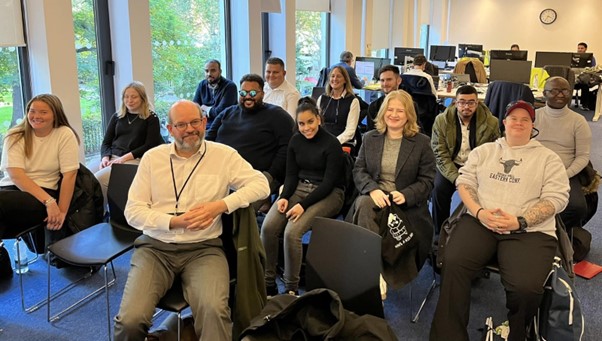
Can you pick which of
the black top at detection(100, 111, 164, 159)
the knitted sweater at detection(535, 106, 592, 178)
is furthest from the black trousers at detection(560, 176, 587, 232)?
the black top at detection(100, 111, 164, 159)

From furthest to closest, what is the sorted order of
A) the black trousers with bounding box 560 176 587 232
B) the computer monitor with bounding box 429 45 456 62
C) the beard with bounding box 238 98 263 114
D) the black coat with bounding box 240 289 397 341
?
the computer monitor with bounding box 429 45 456 62 → the beard with bounding box 238 98 263 114 → the black trousers with bounding box 560 176 587 232 → the black coat with bounding box 240 289 397 341

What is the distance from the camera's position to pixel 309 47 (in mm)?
7922

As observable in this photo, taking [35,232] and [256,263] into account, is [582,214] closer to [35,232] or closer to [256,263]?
[256,263]

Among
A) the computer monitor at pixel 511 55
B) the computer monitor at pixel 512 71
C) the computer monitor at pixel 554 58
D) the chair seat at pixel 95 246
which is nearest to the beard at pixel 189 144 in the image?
the chair seat at pixel 95 246

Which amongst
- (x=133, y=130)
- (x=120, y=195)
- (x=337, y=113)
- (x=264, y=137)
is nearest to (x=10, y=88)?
(x=133, y=130)

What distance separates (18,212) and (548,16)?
13.7 metres

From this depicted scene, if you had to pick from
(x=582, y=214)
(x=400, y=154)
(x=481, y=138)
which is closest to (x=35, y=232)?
(x=400, y=154)

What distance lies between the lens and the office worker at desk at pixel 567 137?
3.17 meters

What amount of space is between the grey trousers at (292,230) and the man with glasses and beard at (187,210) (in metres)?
0.57

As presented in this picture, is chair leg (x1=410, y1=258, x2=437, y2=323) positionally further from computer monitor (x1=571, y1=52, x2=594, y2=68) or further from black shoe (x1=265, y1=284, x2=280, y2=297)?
computer monitor (x1=571, y1=52, x2=594, y2=68)

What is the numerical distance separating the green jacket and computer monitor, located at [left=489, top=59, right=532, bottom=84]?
3365 millimetres

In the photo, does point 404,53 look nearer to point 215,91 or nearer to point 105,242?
point 215,91

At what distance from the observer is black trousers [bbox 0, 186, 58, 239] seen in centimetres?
285

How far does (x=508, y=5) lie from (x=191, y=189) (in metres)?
13.5
